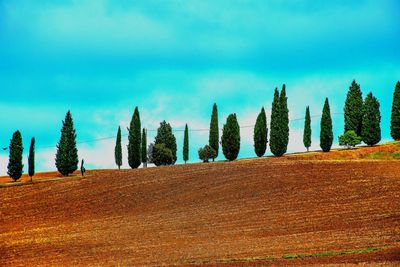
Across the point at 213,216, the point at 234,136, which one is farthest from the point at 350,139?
the point at 213,216

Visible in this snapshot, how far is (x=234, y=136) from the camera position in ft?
313

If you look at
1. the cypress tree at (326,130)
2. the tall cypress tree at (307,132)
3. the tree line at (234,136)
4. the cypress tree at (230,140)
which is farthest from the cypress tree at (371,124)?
the cypress tree at (230,140)

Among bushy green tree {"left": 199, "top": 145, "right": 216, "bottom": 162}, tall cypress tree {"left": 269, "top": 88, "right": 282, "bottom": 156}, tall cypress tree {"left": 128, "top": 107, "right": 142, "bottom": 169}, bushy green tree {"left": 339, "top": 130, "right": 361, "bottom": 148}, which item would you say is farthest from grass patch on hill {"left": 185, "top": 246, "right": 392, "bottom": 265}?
bushy green tree {"left": 339, "top": 130, "right": 361, "bottom": 148}

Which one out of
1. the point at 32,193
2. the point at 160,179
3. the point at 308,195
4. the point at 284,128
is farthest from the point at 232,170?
the point at 284,128

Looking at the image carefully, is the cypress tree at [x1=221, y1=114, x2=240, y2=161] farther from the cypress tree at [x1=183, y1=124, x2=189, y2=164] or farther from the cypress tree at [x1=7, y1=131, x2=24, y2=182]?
the cypress tree at [x1=7, y1=131, x2=24, y2=182]

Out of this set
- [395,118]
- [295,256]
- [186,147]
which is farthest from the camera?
[186,147]

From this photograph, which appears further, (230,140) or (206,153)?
(206,153)

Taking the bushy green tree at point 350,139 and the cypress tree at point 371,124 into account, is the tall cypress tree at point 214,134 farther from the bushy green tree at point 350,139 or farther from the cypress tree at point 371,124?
the cypress tree at point 371,124

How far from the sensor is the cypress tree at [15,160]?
88.6m

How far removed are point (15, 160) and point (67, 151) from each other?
25.1ft

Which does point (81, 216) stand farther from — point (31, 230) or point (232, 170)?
point (232, 170)

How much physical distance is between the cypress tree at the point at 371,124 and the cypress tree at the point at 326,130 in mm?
6862

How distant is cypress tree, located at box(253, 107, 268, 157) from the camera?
94.9 m

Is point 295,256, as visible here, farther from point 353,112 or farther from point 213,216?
point 353,112
